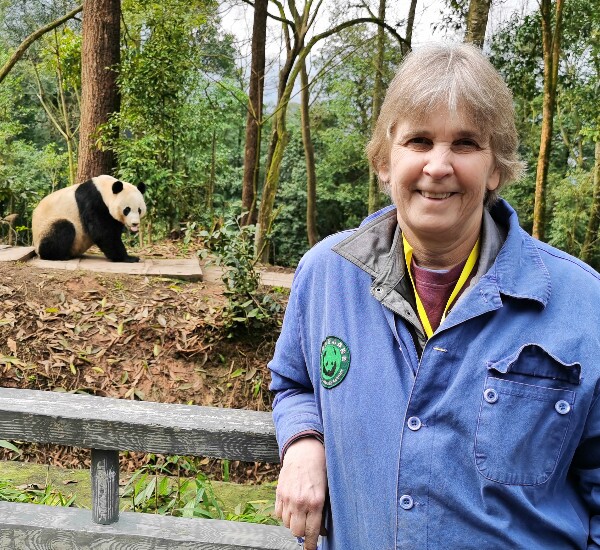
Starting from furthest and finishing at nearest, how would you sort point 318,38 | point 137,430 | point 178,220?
point 178,220 < point 318,38 < point 137,430

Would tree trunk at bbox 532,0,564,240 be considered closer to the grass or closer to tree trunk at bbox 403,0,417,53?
the grass

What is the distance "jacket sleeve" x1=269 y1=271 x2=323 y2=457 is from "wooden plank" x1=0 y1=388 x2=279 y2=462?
172mm

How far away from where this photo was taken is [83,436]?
179cm

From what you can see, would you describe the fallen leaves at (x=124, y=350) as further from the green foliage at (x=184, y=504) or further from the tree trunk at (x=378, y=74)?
the tree trunk at (x=378, y=74)

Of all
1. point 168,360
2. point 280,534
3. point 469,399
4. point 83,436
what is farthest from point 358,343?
point 168,360

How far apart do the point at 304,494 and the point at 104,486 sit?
0.65 metres

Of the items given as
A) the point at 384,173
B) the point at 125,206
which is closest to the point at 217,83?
the point at 125,206

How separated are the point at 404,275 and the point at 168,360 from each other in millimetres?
3776

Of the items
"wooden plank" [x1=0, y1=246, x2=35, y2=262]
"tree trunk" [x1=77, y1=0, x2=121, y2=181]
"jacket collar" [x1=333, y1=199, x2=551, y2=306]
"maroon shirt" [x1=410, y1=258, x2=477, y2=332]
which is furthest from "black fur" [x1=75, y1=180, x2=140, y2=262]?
"maroon shirt" [x1=410, y1=258, x2=477, y2=332]

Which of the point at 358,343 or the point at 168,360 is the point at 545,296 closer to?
the point at 358,343

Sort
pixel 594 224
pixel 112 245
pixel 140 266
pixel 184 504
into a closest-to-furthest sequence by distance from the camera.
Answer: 1. pixel 184 504
2. pixel 140 266
3. pixel 112 245
4. pixel 594 224

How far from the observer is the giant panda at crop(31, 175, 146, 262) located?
6883 millimetres

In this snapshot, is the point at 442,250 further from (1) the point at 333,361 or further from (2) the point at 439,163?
(1) the point at 333,361

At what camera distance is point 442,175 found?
1396mm
